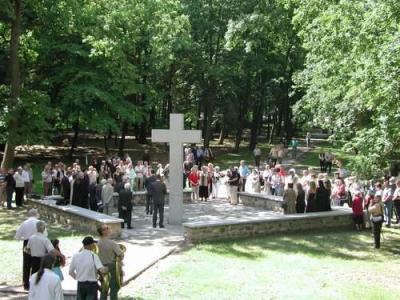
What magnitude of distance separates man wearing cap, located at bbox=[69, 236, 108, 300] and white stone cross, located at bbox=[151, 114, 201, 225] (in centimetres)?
894

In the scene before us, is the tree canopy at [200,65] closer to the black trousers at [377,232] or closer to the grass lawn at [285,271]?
the black trousers at [377,232]

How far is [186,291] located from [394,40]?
27.3 ft

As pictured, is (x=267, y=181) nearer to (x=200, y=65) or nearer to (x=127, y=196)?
(x=127, y=196)

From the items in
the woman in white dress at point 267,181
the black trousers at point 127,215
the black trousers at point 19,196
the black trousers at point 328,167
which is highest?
the black trousers at point 328,167

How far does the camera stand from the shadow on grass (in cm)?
1421

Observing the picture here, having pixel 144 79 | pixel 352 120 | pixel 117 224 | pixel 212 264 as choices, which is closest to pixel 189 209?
pixel 117 224

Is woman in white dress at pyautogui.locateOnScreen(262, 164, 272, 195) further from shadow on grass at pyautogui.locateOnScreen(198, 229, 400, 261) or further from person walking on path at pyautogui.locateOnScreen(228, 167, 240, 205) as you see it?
shadow on grass at pyautogui.locateOnScreen(198, 229, 400, 261)

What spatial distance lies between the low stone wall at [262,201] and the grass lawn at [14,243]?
721cm

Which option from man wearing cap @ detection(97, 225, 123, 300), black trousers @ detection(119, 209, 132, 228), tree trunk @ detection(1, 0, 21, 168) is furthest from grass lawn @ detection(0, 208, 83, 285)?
tree trunk @ detection(1, 0, 21, 168)

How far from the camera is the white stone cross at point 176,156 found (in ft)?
56.3

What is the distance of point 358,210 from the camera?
56.9ft

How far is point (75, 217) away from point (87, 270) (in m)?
8.65

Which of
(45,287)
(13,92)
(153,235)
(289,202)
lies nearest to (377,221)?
(289,202)

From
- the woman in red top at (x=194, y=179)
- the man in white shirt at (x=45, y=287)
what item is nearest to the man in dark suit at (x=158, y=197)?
the woman in red top at (x=194, y=179)
